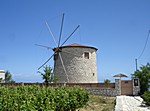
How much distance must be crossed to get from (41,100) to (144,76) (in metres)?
14.5

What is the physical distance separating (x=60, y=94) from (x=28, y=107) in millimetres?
→ 4487

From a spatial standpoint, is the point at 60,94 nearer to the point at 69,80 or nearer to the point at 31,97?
the point at 31,97

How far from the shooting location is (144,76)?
19766 millimetres

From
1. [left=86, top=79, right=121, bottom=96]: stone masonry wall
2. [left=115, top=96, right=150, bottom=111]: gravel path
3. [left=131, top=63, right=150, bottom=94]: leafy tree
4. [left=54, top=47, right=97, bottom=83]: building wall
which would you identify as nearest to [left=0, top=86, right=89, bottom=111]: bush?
[left=115, top=96, right=150, bottom=111]: gravel path

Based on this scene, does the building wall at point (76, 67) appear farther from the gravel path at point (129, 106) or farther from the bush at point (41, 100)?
the gravel path at point (129, 106)

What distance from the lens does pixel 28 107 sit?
17.2ft

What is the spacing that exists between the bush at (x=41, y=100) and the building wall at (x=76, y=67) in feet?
35.5

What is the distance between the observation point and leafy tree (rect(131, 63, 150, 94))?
64.3 feet

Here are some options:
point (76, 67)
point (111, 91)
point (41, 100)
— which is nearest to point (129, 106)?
point (41, 100)

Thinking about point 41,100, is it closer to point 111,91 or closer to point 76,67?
point 111,91

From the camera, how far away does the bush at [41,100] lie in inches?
229

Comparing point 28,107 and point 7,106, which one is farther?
point 7,106

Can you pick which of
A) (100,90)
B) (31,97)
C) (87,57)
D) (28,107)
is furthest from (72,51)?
(28,107)

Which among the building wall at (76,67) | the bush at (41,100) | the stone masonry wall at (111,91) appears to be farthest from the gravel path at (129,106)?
the building wall at (76,67)
